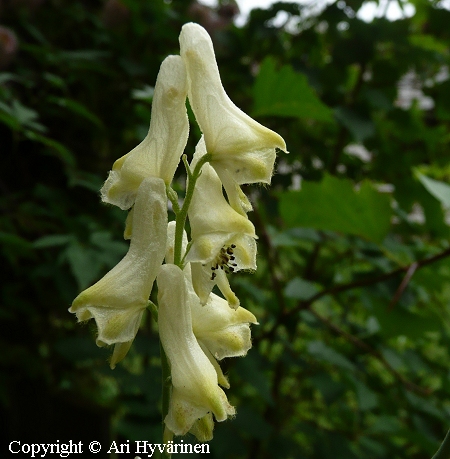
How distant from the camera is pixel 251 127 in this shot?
512mm

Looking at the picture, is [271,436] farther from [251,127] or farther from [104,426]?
[251,127]

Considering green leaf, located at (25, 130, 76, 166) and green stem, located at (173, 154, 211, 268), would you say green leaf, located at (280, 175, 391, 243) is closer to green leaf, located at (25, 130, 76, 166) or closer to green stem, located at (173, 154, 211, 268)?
green leaf, located at (25, 130, 76, 166)

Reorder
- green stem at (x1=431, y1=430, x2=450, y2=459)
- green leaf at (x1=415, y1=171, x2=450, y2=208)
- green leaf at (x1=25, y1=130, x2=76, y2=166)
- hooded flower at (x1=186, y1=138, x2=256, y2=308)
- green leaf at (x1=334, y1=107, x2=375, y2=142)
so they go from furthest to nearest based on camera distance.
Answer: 1. green leaf at (x1=334, y1=107, x2=375, y2=142)
2. green leaf at (x1=25, y1=130, x2=76, y2=166)
3. green leaf at (x1=415, y1=171, x2=450, y2=208)
4. hooded flower at (x1=186, y1=138, x2=256, y2=308)
5. green stem at (x1=431, y1=430, x2=450, y2=459)

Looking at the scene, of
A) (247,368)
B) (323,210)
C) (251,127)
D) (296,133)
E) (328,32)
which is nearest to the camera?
(251,127)

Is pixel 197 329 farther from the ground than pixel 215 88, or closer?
closer

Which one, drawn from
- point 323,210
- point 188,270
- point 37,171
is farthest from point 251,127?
point 37,171

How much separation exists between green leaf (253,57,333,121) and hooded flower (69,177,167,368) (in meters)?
0.61

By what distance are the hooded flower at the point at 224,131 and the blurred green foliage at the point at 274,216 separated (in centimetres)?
55

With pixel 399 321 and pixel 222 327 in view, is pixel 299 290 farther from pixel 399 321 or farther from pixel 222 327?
pixel 222 327

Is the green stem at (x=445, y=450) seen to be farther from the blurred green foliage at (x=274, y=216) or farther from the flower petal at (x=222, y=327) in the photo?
the blurred green foliage at (x=274, y=216)

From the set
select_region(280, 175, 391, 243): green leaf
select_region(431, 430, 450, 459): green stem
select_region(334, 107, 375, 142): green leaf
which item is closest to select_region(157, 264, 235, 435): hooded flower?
select_region(431, 430, 450, 459): green stem

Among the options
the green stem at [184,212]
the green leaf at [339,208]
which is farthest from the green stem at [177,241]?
the green leaf at [339,208]

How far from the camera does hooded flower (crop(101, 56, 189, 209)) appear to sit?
1.71ft

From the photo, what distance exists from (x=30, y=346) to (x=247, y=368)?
0.98 meters
